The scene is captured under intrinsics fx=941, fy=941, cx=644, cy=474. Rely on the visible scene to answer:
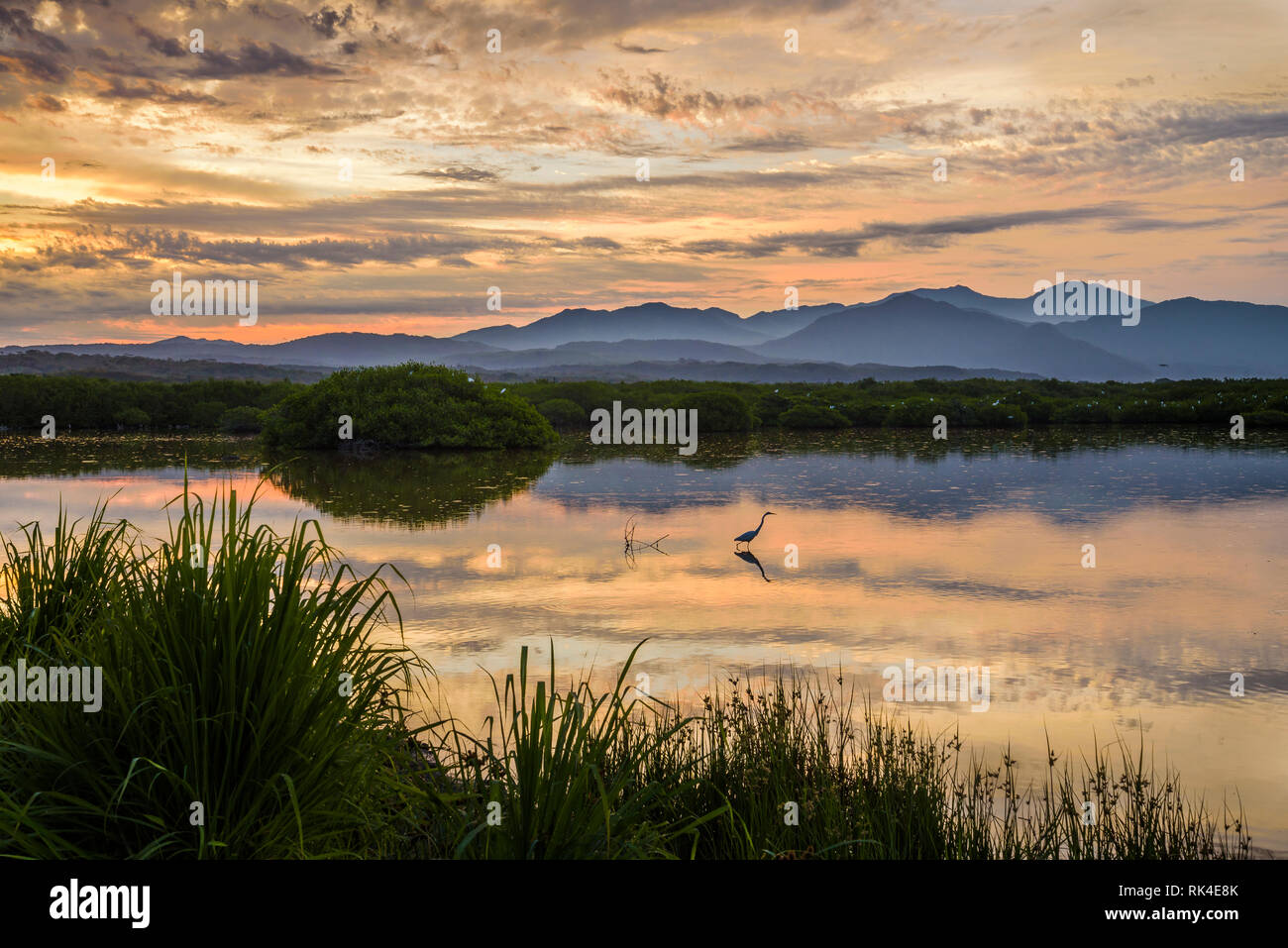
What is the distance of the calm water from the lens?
23.6 ft

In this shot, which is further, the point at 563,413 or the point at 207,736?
the point at 563,413

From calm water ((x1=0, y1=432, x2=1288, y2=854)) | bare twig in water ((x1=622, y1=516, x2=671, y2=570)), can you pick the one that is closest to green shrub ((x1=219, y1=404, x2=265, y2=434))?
calm water ((x1=0, y1=432, x2=1288, y2=854))

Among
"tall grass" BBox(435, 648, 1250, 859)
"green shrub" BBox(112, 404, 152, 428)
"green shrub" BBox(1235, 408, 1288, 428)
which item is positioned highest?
"green shrub" BBox(112, 404, 152, 428)

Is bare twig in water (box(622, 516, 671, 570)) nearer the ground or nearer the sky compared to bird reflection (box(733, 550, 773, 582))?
nearer the sky

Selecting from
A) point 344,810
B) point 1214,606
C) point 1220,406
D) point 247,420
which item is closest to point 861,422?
point 1220,406

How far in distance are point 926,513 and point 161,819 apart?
15.5m

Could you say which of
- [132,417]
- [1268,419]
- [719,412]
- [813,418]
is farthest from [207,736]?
[1268,419]

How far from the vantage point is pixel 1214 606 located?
1026cm

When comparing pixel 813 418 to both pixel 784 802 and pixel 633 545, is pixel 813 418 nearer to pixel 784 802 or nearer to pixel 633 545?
pixel 633 545

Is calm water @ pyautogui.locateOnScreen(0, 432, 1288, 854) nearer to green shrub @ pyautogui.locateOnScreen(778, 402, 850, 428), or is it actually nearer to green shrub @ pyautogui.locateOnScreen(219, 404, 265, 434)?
green shrub @ pyautogui.locateOnScreen(219, 404, 265, 434)

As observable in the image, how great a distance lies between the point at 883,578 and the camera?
38.9 ft

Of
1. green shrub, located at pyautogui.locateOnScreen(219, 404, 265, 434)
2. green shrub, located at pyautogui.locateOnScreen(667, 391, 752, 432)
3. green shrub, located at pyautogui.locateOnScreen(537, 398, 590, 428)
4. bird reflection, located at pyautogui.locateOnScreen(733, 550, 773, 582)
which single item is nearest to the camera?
bird reflection, located at pyautogui.locateOnScreen(733, 550, 773, 582)

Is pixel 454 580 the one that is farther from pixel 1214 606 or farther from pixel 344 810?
pixel 1214 606

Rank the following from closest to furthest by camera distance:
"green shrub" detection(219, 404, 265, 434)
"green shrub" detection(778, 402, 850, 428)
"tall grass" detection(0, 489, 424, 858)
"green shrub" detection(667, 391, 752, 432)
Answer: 1. "tall grass" detection(0, 489, 424, 858)
2. "green shrub" detection(667, 391, 752, 432)
3. "green shrub" detection(219, 404, 265, 434)
4. "green shrub" detection(778, 402, 850, 428)
